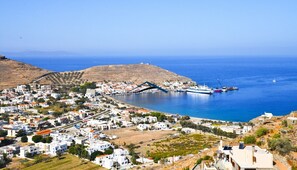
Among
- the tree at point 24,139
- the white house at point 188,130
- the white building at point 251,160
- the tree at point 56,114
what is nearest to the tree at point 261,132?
the white building at point 251,160

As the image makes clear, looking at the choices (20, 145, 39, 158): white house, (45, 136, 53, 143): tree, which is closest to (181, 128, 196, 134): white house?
(45, 136, 53, 143): tree

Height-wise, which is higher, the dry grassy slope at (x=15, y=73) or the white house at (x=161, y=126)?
the dry grassy slope at (x=15, y=73)

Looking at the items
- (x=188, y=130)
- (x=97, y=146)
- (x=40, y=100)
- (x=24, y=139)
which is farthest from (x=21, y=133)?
(x=40, y=100)

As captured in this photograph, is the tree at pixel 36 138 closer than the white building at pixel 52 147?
No

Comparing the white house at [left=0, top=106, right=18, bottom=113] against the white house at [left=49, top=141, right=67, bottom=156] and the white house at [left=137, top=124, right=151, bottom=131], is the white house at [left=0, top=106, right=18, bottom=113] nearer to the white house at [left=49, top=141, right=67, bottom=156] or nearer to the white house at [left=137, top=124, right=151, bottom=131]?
the white house at [left=137, top=124, right=151, bottom=131]

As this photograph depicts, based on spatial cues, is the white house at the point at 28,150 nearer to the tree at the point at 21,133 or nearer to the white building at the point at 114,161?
the tree at the point at 21,133

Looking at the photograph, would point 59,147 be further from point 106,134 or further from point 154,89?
point 154,89

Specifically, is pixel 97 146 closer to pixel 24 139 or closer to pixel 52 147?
pixel 52 147
